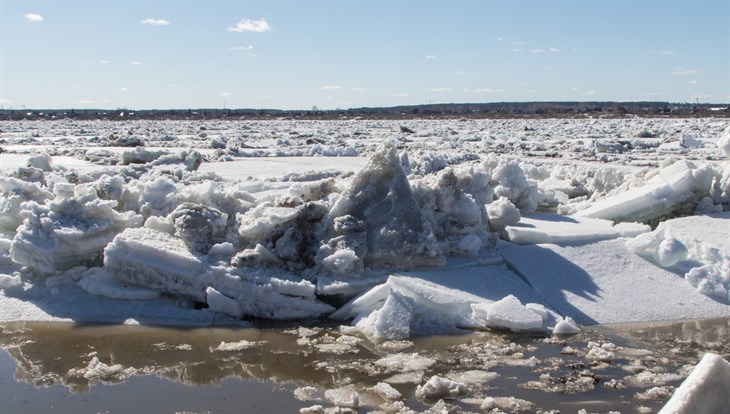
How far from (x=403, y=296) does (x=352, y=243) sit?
2.29ft

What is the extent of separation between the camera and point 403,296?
4129 mm

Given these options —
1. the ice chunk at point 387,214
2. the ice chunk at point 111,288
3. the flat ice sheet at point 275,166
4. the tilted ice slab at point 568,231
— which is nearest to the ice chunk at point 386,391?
the ice chunk at point 387,214

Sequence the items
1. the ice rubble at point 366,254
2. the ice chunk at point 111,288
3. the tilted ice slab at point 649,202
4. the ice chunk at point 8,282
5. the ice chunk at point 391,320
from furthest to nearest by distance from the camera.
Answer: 1. the tilted ice slab at point 649,202
2. the ice chunk at point 8,282
3. the ice chunk at point 111,288
4. the ice rubble at point 366,254
5. the ice chunk at point 391,320

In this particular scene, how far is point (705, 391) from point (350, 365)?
6.61 feet

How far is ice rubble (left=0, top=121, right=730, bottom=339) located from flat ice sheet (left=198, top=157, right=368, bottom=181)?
3.89 metres

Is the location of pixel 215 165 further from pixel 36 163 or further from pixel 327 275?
pixel 327 275

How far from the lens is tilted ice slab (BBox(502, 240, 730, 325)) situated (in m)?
4.36

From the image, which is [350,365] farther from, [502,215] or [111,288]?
[502,215]

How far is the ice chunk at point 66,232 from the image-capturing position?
15.1 feet

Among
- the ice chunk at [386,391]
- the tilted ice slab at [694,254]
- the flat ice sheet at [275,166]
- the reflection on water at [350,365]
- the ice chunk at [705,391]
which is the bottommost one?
the reflection on water at [350,365]

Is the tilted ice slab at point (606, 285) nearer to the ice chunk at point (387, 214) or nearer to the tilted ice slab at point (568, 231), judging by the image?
the tilted ice slab at point (568, 231)

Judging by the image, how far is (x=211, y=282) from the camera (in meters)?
4.44

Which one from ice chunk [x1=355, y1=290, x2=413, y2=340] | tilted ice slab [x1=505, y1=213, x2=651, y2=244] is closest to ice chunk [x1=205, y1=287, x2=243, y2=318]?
ice chunk [x1=355, y1=290, x2=413, y2=340]

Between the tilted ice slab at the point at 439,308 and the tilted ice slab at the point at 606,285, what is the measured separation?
212 millimetres
